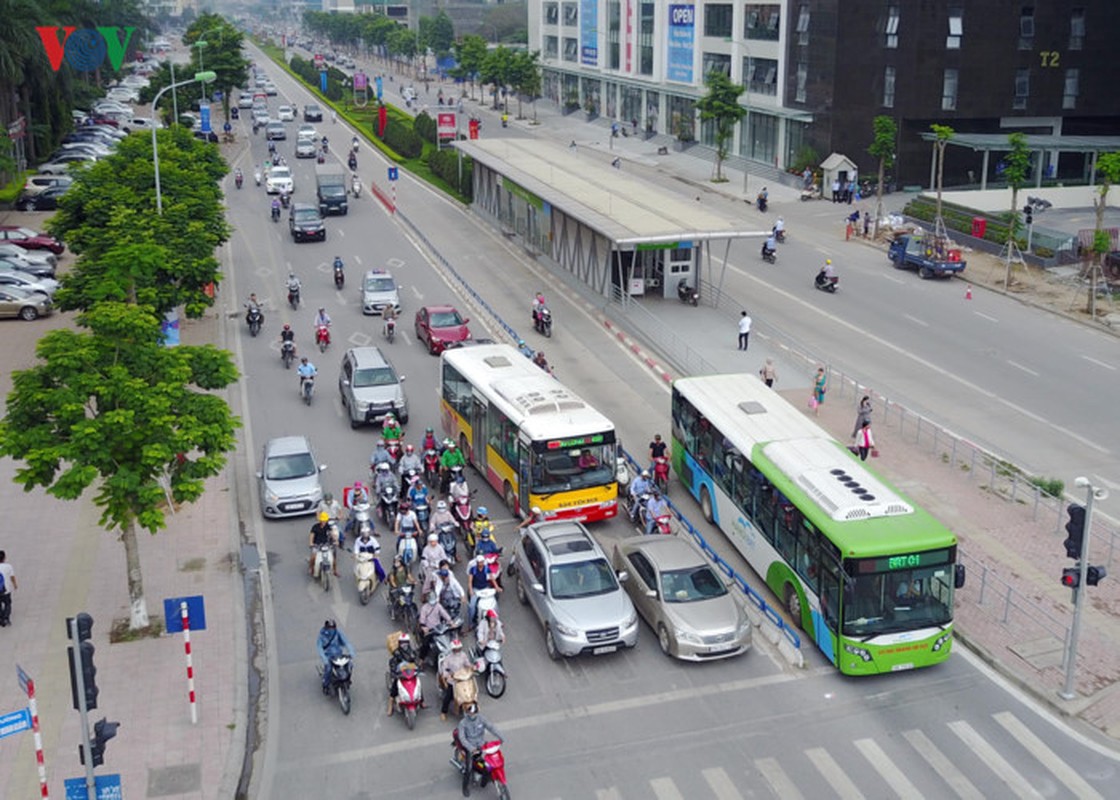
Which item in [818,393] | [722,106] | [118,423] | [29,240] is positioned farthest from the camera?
[722,106]

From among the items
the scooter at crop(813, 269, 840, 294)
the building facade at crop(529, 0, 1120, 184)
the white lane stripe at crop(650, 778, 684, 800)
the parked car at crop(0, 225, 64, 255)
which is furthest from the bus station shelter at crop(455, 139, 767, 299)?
the white lane stripe at crop(650, 778, 684, 800)

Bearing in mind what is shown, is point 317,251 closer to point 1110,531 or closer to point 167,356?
point 167,356

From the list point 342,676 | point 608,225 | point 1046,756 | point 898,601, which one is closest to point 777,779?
point 898,601

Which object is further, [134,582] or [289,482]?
[289,482]

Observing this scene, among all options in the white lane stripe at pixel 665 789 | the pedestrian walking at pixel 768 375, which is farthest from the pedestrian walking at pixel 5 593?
the pedestrian walking at pixel 768 375

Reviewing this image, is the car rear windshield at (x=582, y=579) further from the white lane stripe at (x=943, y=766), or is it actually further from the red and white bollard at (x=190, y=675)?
the red and white bollard at (x=190, y=675)

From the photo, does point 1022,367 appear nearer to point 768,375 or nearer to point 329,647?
point 768,375
